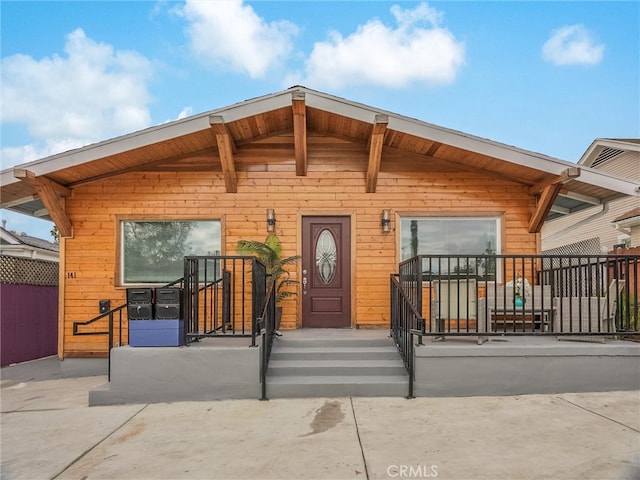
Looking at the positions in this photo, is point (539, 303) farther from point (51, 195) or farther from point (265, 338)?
point (51, 195)

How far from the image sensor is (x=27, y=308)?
922 centimetres

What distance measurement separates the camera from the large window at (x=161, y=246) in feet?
24.0

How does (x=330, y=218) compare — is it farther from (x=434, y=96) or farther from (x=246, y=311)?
(x=434, y=96)

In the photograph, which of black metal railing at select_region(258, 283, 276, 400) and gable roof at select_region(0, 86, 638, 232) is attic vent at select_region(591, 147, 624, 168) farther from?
black metal railing at select_region(258, 283, 276, 400)

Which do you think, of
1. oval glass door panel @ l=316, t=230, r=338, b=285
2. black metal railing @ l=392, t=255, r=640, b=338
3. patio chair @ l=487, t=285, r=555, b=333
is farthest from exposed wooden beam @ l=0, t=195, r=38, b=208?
patio chair @ l=487, t=285, r=555, b=333

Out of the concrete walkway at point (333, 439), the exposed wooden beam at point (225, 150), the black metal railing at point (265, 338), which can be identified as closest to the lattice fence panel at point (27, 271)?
the concrete walkway at point (333, 439)

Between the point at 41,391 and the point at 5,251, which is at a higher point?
the point at 5,251

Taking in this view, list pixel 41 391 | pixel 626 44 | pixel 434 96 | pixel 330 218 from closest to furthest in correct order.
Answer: pixel 41 391, pixel 330 218, pixel 626 44, pixel 434 96

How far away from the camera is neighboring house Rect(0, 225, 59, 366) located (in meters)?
8.67

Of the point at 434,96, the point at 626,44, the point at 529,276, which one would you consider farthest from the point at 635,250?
the point at 434,96

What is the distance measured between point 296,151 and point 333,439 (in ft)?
14.3

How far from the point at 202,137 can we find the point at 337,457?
496 cm

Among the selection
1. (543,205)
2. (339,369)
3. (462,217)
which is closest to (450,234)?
(462,217)

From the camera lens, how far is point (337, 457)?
3.38 metres
